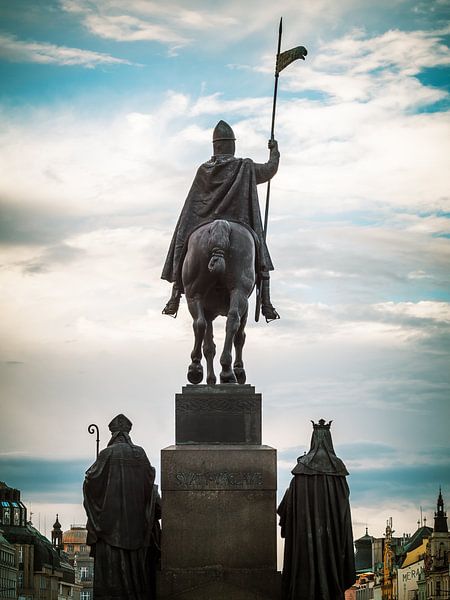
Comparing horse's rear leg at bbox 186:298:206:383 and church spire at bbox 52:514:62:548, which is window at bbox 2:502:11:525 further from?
horse's rear leg at bbox 186:298:206:383

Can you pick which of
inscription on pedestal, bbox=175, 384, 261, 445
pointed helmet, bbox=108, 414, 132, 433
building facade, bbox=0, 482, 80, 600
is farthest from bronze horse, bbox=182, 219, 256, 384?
building facade, bbox=0, 482, 80, 600

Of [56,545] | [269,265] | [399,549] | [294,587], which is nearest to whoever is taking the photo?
[294,587]

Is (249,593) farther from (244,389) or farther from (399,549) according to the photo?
(399,549)

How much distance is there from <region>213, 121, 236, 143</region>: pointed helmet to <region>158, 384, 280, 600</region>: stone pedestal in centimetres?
566

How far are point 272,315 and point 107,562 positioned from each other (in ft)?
17.2

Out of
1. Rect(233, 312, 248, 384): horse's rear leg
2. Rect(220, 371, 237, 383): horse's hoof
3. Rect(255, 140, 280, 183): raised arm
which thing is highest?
Rect(255, 140, 280, 183): raised arm

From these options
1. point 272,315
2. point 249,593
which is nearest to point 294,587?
point 249,593

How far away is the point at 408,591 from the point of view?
15025cm

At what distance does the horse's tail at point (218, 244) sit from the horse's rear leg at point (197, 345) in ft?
2.59

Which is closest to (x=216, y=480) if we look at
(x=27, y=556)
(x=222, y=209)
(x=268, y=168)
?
(x=222, y=209)

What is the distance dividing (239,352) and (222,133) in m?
3.91

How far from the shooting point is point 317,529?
28516mm

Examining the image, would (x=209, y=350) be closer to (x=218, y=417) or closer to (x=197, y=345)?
(x=197, y=345)

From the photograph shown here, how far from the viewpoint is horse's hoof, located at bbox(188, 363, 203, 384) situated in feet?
98.3
